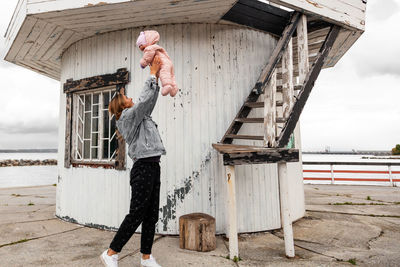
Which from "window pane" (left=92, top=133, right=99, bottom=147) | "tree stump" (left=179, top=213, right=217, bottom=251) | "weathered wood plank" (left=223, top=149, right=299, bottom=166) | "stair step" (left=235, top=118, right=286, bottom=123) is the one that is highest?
"stair step" (left=235, top=118, right=286, bottom=123)

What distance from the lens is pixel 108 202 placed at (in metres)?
4.16

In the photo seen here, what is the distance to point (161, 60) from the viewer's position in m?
2.46

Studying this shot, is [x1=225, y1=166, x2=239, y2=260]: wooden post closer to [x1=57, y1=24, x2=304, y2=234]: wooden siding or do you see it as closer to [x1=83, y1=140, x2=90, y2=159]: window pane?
[x1=57, y1=24, x2=304, y2=234]: wooden siding

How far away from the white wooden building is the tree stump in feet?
1.65

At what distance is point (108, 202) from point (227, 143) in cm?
220

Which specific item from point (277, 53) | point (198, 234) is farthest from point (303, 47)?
point (198, 234)

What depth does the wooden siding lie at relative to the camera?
388 centimetres

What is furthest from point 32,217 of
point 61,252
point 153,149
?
point 153,149

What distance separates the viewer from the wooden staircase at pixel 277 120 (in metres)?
2.94

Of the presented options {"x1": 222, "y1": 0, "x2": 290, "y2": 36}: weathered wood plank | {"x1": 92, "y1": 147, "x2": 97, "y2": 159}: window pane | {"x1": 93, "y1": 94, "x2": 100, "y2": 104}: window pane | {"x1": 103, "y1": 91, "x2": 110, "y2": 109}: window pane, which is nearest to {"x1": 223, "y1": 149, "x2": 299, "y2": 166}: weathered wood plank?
{"x1": 222, "y1": 0, "x2": 290, "y2": 36}: weathered wood plank

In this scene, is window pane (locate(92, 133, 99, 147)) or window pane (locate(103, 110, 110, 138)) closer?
window pane (locate(103, 110, 110, 138))

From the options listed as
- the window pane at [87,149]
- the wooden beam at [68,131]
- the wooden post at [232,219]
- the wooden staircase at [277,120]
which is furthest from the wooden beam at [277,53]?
the wooden beam at [68,131]

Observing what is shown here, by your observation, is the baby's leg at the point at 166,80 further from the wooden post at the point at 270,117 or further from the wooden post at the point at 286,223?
the wooden post at the point at 286,223

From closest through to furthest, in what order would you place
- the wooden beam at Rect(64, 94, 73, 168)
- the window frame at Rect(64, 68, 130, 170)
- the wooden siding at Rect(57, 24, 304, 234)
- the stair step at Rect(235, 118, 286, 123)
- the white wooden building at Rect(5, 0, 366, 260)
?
the stair step at Rect(235, 118, 286, 123)
the white wooden building at Rect(5, 0, 366, 260)
the wooden siding at Rect(57, 24, 304, 234)
the window frame at Rect(64, 68, 130, 170)
the wooden beam at Rect(64, 94, 73, 168)
